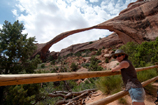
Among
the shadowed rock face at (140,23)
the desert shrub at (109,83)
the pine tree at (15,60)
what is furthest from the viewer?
the shadowed rock face at (140,23)

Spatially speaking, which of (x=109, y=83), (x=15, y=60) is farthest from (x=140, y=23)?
(x=15, y=60)

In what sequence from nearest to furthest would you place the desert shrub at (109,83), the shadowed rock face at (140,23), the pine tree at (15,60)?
the desert shrub at (109,83) → the pine tree at (15,60) → the shadowed rock face at (140,23)

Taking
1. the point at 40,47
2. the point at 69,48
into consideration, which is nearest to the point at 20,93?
the point at 40,47

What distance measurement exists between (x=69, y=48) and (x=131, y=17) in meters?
24.0

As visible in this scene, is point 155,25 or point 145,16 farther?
point 145,16

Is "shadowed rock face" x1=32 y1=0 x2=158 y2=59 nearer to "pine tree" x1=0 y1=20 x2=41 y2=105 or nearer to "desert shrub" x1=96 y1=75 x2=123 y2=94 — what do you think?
"desert shrub" x1=96 y1=75 x2=123 y2=94

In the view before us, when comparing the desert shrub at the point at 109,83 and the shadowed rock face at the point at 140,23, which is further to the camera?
the shadowed rock face at the point at 140,23

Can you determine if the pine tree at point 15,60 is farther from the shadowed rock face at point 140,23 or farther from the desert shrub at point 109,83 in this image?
the shadowed rock face at point 140,23

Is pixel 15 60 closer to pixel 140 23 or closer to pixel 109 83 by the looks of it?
pixel 109 83

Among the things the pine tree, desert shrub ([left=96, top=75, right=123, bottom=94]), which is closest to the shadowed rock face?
desert shrub ([left=96, top=75, right=123, bottom=94])

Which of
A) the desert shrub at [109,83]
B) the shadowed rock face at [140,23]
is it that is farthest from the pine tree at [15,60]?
the shadowed rock face at [140,23]

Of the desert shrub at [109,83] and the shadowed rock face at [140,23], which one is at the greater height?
the shadowed rock face at [140,23]

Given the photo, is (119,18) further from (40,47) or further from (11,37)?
(40,47)

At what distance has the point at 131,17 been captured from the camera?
42.3 feet
